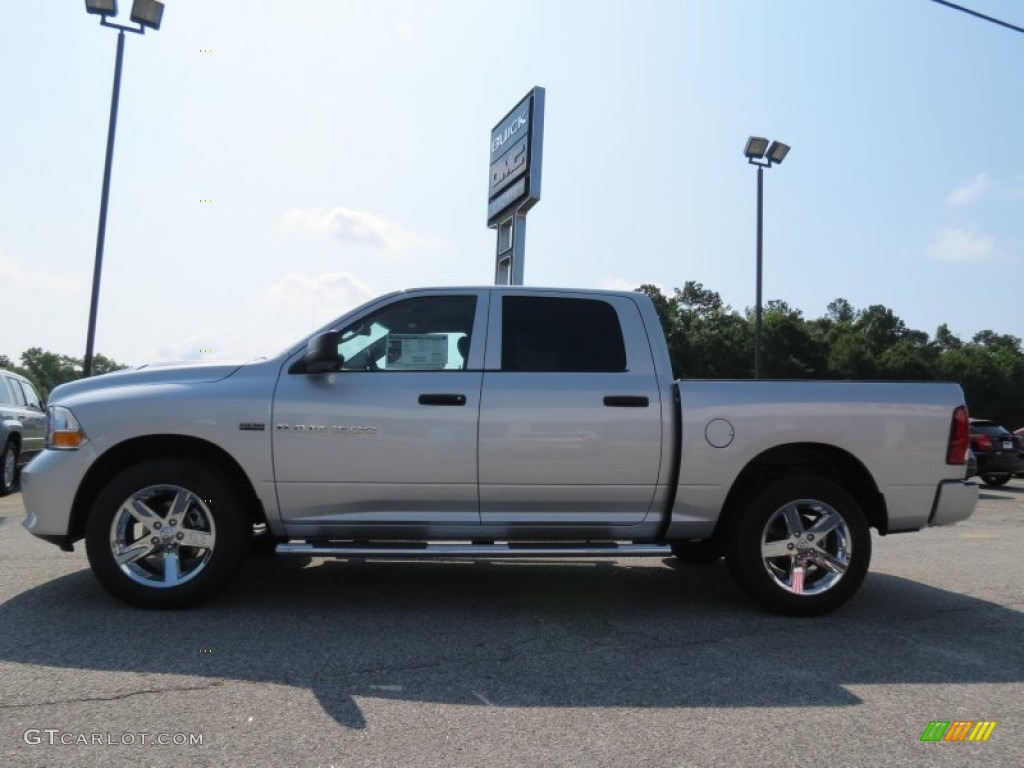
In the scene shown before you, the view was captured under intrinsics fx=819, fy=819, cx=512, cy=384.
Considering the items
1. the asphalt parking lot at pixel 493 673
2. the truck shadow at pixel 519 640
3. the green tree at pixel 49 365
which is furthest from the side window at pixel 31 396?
the green tree at pixel 49 365

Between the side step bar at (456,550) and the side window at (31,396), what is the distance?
10.3 meters

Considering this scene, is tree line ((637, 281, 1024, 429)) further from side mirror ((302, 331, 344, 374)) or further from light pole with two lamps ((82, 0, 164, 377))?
side mirror ((302, 331, 344, 374))

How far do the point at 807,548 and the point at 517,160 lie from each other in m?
10.4

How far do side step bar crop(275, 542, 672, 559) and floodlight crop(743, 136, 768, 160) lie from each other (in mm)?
19506

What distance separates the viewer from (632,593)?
5645 millimetres

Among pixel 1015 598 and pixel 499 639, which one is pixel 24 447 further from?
pixel 1015 598

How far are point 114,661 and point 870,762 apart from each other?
10.9ft

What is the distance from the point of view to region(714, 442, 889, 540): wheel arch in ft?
17.0

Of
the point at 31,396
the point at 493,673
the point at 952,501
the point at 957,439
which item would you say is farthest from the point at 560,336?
the point at 31,396

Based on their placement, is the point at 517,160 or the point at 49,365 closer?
the point at 517,160

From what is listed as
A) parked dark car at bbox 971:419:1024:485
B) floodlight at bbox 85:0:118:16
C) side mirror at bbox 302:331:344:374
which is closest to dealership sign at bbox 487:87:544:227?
floodlight at bbox 85:0:118:16

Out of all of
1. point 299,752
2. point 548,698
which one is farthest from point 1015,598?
point 299,752

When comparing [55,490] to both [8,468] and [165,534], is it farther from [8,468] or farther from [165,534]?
[8,468]

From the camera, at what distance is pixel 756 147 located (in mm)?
22094
